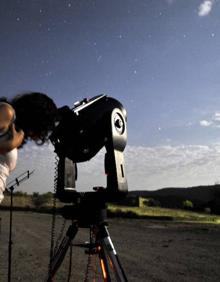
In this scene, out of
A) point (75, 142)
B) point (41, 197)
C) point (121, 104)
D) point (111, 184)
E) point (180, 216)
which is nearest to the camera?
point (111, 184)

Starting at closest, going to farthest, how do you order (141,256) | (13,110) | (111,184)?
1. (13,110)
2. (111,184)
3. (141,256)

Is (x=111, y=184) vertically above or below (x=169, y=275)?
above

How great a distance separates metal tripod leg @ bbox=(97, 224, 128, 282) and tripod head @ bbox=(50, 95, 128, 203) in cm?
33

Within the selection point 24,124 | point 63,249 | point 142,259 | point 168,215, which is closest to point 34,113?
point 24,124

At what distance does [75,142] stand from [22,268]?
4429mm

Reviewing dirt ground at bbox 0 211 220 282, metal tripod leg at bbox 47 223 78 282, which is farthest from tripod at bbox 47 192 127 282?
dirt ground at bbox 0 211 220 282

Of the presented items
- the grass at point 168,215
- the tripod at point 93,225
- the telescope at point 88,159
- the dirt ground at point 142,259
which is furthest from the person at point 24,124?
the grass at point 168,215

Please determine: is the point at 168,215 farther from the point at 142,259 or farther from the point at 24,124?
the point at 24,124

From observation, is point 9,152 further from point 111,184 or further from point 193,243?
point 193,243

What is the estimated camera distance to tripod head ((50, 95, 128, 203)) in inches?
137

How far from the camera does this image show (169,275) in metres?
6.64

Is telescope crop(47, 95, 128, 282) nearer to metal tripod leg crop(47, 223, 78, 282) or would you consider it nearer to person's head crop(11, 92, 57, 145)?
metal tripod leg crop(47, 223, 78, 282)

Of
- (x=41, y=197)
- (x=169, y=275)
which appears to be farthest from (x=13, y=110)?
(x=41, y=197)

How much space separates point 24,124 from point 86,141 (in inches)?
32.9
